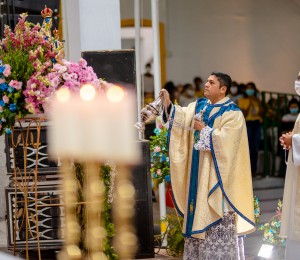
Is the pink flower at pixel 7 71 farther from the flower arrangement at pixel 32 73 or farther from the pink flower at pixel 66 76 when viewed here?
the pink flower at pixel 66 76

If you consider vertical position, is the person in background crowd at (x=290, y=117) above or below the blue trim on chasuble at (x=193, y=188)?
above

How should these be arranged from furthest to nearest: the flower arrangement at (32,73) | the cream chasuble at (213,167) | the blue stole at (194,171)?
the blue stole at (194,171), the cream chasuble at (213,167), the flower arrangement at (32,73)

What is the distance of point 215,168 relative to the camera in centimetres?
816

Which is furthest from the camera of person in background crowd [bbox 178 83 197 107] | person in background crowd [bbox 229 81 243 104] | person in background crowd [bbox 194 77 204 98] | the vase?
person in background crowd [bbox 194 77 204 98]

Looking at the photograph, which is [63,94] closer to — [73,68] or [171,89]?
[73,68]

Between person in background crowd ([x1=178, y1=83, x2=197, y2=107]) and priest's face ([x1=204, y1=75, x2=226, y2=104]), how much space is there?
7.28 meters

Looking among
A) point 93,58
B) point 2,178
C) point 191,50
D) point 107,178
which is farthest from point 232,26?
point 107,178

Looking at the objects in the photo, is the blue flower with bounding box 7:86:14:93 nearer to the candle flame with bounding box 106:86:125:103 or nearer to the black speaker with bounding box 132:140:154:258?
the candle flame with bounding box 106:86:125:103

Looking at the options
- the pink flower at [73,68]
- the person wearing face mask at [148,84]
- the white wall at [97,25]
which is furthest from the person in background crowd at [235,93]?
the pink flower at [73,68]

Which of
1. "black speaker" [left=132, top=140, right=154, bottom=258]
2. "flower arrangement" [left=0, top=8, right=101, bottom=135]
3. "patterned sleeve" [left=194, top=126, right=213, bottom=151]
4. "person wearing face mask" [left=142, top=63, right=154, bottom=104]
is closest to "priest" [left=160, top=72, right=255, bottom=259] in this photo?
"patterned sleeve" [left=194, top=126, right=213, bottom=151]

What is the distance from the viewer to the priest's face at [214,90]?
819 cm

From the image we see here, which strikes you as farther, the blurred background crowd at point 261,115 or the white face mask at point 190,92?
the white face mask at point 190,92

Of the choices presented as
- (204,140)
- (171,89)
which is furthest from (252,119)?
(204,140)

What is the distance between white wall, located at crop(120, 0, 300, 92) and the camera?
53.6ft
